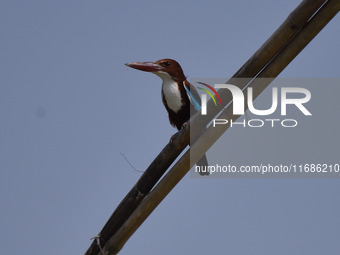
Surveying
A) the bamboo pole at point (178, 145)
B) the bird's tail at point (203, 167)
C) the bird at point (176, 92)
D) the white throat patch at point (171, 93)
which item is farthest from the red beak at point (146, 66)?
the bird's tail at point (203, 167)

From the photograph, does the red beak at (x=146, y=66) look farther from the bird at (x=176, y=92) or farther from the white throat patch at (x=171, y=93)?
the white throat patch at (x=171, y=93)

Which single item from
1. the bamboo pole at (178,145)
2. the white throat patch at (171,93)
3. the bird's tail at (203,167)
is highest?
the white throat patch at (171,93)

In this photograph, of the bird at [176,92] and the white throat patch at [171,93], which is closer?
the bird at [176,92]

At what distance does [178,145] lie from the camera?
120 inches

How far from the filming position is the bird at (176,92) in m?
4.61

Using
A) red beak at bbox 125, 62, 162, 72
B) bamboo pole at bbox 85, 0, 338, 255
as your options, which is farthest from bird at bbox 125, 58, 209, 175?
bamboo pole at bbox 85, 0, 338, 255

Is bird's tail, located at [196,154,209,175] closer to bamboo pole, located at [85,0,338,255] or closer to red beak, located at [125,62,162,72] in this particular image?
red beak, located at [125,62,162,72]

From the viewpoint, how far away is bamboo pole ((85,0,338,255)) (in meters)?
2.75

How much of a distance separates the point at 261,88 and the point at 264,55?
176 mm

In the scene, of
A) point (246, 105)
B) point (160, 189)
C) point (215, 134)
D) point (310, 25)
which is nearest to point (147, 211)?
point (160, 189)

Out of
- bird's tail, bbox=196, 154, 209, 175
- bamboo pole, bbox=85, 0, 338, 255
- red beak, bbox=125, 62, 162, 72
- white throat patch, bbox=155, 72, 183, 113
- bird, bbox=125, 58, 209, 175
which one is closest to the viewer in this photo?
bamboo pole, bbox=85, 0, 338, 255

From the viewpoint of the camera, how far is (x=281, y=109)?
4.32 m

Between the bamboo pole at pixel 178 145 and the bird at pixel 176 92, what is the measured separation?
4.74 feet

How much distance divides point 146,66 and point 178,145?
53.5 inches
